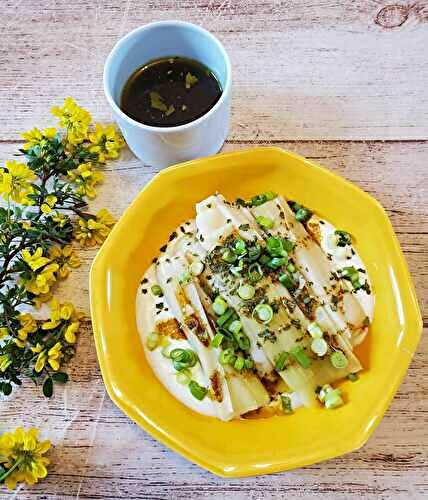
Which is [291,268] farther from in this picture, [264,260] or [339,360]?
[339,360]

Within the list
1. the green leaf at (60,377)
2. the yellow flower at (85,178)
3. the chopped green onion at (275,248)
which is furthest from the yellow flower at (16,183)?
the chopped green onion at (275,248)

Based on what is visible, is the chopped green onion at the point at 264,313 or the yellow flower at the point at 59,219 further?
the yellow flower at the point at 59,219

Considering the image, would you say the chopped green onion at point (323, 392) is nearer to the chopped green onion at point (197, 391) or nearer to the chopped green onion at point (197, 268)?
the chopped green onion at point (197, 391)

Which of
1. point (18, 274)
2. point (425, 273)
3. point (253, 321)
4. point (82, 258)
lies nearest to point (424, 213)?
point (425, 273)

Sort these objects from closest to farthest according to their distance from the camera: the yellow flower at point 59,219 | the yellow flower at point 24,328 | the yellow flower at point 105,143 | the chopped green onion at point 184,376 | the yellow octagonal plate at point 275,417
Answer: the yellow octagonal plate at point 275,417, the chopped green onion at point 184,376, the yellow flower at point 24,328, the yellow flower at point 59,219, the yellow flower at point 105,143

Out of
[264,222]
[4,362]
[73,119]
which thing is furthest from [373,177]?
[4,362]
